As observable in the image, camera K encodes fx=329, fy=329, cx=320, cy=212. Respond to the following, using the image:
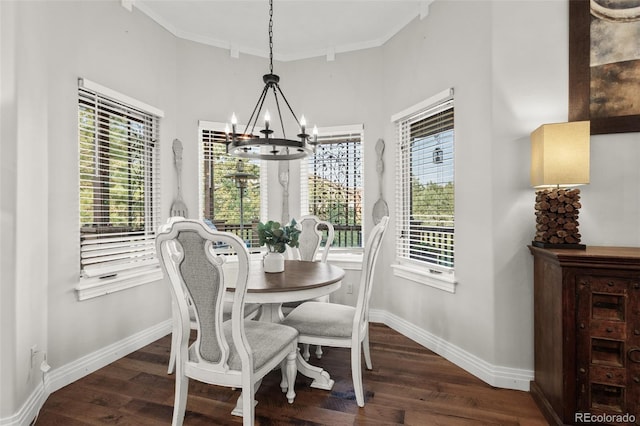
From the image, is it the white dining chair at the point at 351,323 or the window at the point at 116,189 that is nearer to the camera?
the white dining chair at the point at 351,323

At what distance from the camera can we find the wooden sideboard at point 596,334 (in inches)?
68.4

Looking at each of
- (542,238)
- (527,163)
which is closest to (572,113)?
(527,163)

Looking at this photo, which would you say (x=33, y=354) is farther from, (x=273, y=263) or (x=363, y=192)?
(x=363, y=192)

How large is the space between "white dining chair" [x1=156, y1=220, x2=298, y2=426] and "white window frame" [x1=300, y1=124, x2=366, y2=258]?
6.57 ft

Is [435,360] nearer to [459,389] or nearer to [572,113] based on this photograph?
[459,389]

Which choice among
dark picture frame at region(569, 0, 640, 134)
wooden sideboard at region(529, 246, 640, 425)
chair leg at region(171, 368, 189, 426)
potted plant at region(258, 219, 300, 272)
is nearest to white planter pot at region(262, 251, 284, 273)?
potted plant at region(258, 219, 300, 272)

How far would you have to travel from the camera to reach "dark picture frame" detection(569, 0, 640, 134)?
218 cm

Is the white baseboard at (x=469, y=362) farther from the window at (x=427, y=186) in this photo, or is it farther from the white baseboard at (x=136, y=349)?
the window at (x=427, y=186)

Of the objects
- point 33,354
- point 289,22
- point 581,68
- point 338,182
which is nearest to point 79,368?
point 33,354

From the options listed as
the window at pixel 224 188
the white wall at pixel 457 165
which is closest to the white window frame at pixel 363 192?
the window at pixel 224 188

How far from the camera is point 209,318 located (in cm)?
167

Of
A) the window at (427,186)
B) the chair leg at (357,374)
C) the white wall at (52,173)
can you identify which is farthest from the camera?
the window at (427,186)

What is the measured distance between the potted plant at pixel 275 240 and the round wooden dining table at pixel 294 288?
0.24 ft

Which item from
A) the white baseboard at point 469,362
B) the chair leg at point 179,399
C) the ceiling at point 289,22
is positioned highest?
the ceiling at point 289,22
